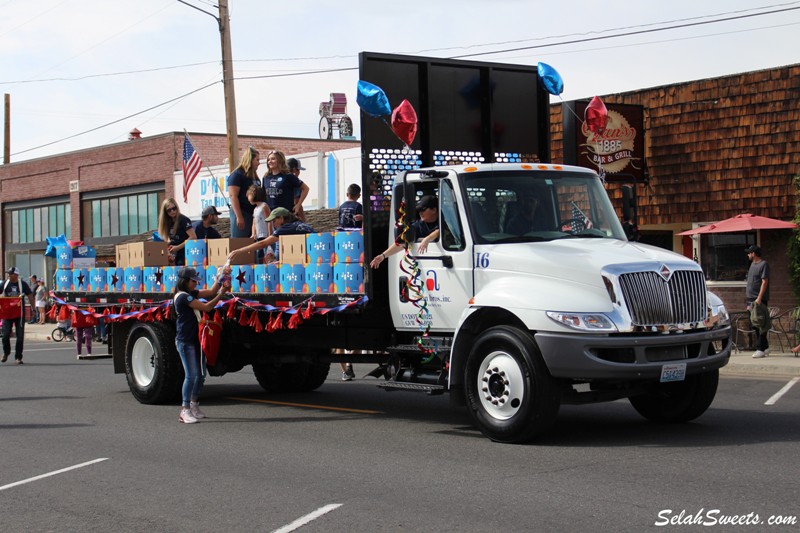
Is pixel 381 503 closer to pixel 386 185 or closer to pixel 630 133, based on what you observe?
pixel 386 185

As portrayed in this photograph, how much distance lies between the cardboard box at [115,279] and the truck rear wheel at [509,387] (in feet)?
21.7

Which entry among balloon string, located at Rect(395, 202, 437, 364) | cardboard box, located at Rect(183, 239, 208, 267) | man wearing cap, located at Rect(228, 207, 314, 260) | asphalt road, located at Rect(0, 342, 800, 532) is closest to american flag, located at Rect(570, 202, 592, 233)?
balloon string, located at Rect(395, 202, 437, 364)

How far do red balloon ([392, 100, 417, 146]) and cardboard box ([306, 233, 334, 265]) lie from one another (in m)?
1.41

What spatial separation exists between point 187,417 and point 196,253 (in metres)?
2.33

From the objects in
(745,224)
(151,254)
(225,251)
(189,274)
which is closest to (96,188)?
(745,224)

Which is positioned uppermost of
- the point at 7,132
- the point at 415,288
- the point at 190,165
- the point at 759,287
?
the point at 7,132

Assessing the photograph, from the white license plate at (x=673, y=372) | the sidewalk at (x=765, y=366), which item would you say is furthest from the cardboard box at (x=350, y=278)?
the sidewalk at (x=765, y=366)

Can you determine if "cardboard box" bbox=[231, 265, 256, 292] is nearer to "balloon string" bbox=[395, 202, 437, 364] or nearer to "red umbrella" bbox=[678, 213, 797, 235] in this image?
"balloon string" bbox=[395, 202, 437, 364]

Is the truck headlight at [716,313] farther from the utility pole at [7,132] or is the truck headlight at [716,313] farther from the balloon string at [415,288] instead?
the utility pole at [7,132]

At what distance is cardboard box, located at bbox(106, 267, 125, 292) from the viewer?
1452 cm

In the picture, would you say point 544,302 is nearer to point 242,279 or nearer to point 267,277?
point 267,277

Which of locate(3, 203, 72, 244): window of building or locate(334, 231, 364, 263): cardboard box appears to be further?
locate(3, 203, 72, 244): window of building

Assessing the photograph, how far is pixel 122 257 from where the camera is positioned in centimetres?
1474

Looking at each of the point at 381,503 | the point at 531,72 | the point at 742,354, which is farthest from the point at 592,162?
the point at 381,503
